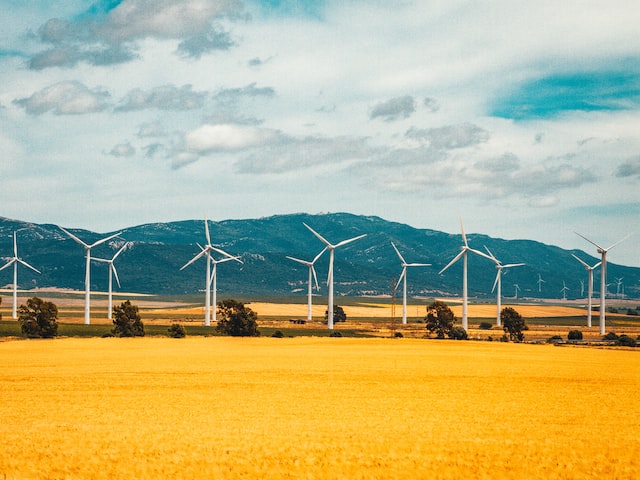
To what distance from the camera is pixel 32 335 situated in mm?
126875

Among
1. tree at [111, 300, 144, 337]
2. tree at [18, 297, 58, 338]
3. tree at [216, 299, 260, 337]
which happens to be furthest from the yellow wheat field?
tree at [216, 299, 260, 337]

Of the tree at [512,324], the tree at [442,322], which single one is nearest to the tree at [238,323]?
the tree at [442,322]

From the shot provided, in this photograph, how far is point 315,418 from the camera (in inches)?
1745

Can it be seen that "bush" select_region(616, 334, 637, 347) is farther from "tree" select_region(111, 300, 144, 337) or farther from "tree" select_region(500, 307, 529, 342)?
"tree" select_region(111, 300, 144, 337)

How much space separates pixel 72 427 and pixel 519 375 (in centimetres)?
4325

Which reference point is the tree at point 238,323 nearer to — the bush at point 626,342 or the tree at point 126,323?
the tree at point 126,323

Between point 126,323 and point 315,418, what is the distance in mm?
95892

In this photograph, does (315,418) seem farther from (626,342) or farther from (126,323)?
(626,342)

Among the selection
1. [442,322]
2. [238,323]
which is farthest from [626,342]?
[238,323]

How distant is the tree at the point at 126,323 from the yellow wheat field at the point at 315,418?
46298 mm

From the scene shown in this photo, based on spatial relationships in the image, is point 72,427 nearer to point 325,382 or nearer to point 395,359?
point 325,382

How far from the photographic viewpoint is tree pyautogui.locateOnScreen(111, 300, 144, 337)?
134 m

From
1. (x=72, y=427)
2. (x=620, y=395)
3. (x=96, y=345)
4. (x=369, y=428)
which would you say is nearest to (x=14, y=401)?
(x=72, y=427)

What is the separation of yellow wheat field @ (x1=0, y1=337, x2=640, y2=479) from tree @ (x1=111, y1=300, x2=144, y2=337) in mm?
46298
